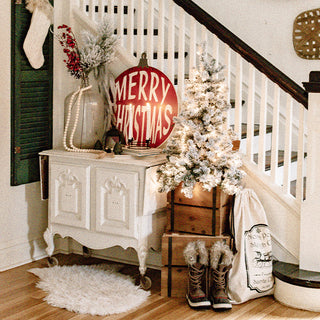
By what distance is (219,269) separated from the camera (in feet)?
12.0

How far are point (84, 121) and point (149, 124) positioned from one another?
44cm

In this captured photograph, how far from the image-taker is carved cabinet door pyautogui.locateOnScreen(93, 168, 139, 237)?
384 cm

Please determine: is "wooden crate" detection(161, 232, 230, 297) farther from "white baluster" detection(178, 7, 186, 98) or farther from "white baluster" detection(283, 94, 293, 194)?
"white baluster" detection(178, 7, 186, 98)

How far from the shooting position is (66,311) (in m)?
3.54

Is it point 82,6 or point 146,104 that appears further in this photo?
point 82,6

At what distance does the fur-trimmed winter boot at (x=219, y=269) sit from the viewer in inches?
143

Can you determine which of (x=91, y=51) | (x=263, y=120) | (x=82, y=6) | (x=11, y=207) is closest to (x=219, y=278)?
(x=263, y=120)

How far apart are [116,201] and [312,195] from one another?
1182 millimetres

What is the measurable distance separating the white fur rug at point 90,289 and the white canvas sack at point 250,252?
56cm

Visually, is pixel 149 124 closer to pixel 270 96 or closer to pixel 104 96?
pixel 104 96

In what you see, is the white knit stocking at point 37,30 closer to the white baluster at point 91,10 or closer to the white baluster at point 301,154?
the white baluster at point 91,10

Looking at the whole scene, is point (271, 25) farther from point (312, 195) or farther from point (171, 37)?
point (312, 195)

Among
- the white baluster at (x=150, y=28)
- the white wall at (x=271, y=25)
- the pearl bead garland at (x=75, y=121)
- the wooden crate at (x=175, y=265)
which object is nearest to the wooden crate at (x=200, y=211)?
the wooden crate at (x=175, y=265)

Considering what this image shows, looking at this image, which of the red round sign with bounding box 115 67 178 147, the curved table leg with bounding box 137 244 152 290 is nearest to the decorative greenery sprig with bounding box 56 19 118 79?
the red round sign with bounding box 115 67 178 147
